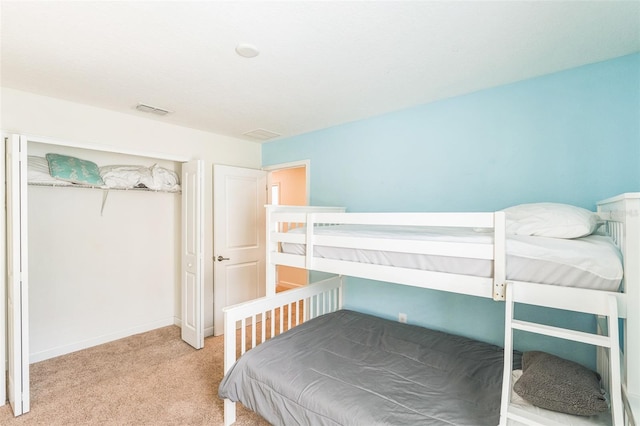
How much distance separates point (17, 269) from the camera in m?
2.05

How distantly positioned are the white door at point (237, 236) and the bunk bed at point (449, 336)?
4.94 ft

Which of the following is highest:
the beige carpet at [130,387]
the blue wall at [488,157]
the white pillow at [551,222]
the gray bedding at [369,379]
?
the blue wall at [488,157]

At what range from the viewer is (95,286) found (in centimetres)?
304

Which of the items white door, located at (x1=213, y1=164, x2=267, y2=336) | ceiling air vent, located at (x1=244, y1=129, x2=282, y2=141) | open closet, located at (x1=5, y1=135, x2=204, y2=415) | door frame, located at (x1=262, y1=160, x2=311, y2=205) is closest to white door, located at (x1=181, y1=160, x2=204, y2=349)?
open closet, located at (x1=5, y1=135, x2=204, y2=415)

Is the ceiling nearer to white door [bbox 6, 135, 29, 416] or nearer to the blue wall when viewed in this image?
the blue wall

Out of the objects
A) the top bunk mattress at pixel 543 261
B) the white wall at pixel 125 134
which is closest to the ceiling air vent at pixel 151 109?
the white wall at pixel 125 134

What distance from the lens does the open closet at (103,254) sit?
265 cm

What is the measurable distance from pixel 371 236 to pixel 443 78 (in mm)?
1345

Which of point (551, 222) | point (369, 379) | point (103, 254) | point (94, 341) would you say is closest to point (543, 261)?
point (551, 222)

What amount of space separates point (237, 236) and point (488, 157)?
9.55 ft

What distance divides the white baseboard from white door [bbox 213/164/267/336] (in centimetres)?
70

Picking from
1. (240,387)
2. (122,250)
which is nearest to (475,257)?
(240,387)

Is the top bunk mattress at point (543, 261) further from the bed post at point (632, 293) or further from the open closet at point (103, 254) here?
the open closet at point (103, 254)

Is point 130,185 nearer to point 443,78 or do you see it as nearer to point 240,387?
point 240,387
